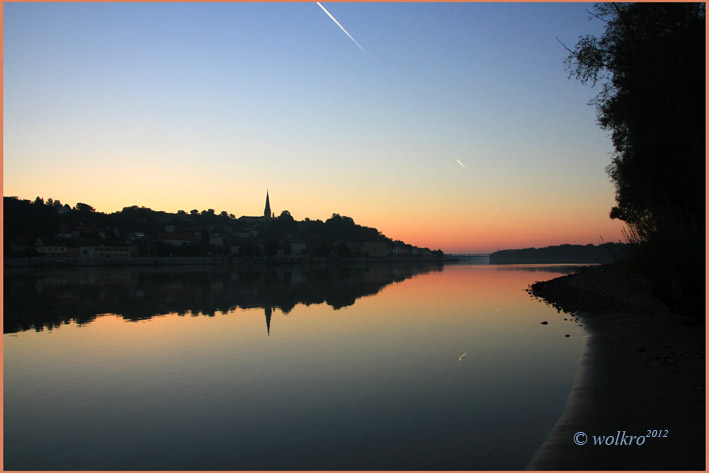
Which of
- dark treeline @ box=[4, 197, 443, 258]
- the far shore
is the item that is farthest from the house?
the far shore


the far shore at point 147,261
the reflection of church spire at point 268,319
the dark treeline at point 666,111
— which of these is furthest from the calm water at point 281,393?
the far shore at point 147,261

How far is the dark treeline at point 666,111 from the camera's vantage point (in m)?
10.6

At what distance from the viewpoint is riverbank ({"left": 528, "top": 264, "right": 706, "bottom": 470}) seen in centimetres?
529

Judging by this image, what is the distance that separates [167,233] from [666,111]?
435 ft

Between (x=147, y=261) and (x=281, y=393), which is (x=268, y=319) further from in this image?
(x=147, y=261)

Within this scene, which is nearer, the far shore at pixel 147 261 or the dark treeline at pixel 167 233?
the far shore at pixel 147 261

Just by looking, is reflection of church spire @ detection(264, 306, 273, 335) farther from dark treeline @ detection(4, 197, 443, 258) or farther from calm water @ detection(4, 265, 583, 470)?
dark treeline @ detection(4, 197, 443, 258)

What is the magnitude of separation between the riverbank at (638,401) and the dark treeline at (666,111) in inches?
57.9

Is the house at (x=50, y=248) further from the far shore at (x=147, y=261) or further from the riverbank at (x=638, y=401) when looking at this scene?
the riverbank at (x=638, y=401)

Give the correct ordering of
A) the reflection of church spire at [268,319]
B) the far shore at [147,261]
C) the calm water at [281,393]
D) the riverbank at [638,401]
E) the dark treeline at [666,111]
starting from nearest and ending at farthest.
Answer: the riverbank at [638,401], the calm water at [281,393], the dark treeline at [666,111], the reflection of church spire at [268,319], the far shore at [147,261]

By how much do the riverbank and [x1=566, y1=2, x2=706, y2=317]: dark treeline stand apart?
1471 millimetres

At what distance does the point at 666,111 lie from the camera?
12281 millimetres

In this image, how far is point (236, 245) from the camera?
13638cm

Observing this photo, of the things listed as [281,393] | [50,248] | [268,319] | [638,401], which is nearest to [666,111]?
[638,401]
